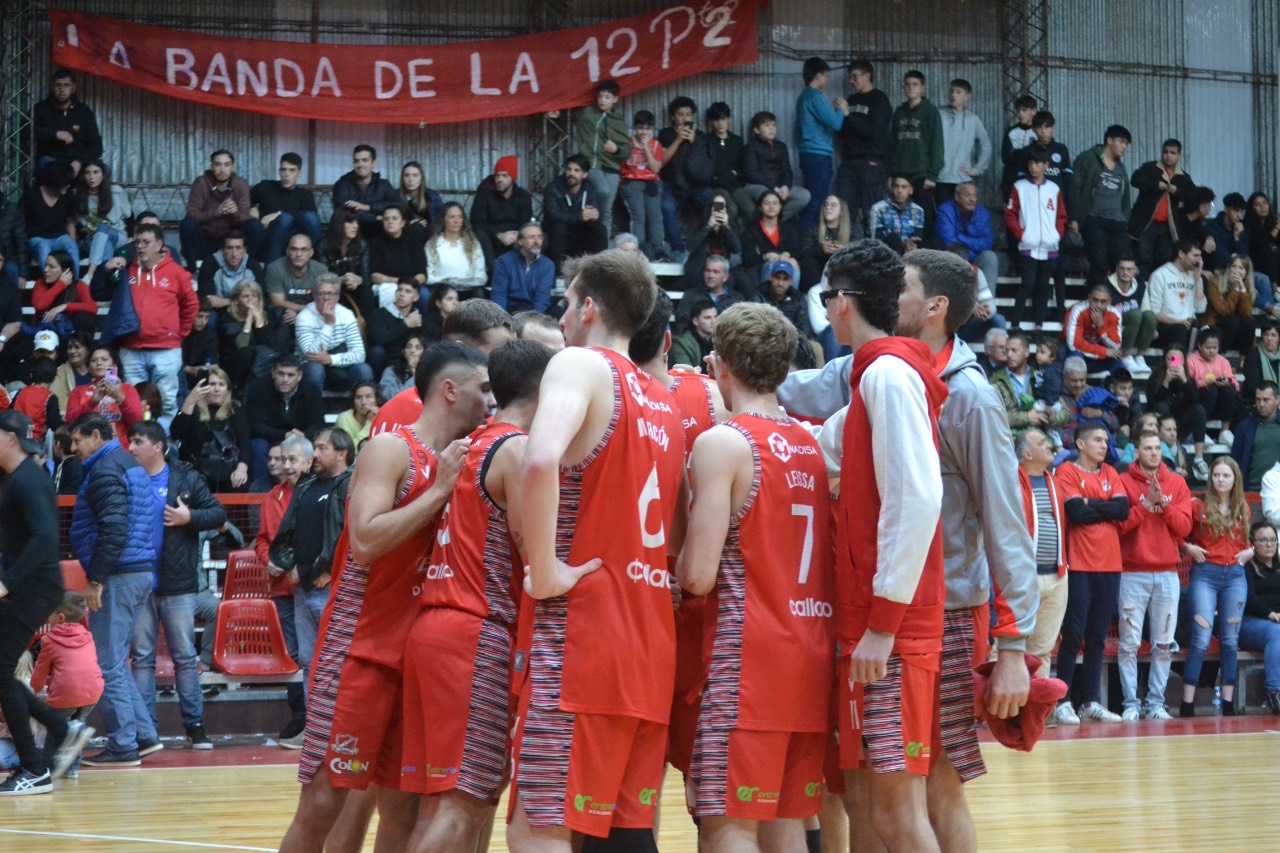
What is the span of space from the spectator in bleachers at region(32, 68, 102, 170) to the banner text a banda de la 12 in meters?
0.80

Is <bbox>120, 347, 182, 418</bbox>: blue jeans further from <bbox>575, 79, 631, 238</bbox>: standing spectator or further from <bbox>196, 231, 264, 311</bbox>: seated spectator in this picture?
<bbox>575, 79, 631, 238</bbox>: standing spectator

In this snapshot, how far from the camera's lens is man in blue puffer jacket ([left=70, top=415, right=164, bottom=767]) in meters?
9.05

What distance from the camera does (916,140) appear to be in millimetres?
16641

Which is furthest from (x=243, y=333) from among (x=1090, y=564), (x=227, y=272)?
(x=1090, y=564)

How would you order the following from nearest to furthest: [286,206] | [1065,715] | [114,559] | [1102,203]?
[114,559] → [1065,715] → [286,206] → [1102,203]

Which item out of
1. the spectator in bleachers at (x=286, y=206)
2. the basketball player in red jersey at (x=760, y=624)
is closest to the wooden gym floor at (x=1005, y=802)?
the basketball player in red jersey at (x=760, y=624)

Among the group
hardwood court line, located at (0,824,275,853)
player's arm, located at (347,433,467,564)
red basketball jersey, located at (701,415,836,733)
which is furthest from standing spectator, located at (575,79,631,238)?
red basketball jersey, located at (701,415,836,733)

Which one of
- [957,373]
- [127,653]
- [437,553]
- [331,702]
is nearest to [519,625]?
[437,553]

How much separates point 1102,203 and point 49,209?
1162cm

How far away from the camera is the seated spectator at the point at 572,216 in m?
15.0

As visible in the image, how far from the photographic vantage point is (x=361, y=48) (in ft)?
53.0

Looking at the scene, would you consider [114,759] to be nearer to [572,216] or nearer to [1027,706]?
[1027,706]

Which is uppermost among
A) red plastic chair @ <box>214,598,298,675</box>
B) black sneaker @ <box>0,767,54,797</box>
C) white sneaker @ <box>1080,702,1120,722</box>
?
red plastic chair @ <box>214,598,298,675</box>

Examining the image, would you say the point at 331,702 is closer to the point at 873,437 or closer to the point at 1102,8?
the point at 873,437
